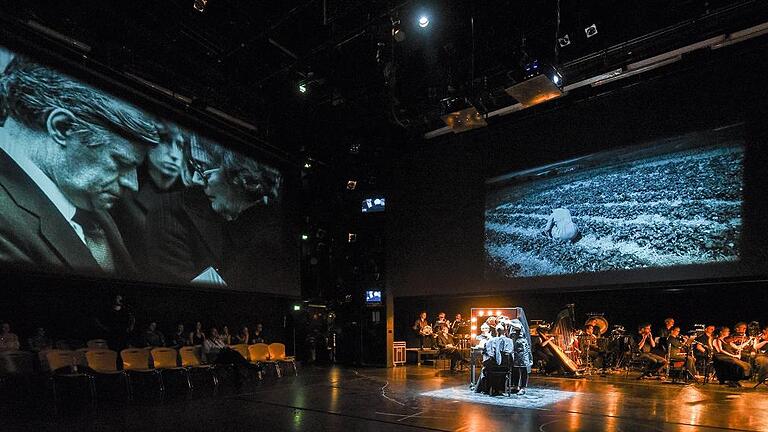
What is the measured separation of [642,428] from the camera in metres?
5.89

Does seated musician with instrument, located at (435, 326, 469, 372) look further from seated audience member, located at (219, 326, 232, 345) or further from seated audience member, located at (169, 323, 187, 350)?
seated audience member, located at (169, 323, 187, 350)

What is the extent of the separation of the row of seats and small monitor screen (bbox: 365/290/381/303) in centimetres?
345

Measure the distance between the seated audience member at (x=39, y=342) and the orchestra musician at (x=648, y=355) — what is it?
1175 cm

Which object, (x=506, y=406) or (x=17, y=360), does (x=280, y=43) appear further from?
(x=506, y=406)

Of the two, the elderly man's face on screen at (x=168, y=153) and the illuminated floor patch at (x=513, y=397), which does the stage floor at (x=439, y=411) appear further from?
the elderly man's face on screen at (x=168, y=153)

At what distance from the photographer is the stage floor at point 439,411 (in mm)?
6059

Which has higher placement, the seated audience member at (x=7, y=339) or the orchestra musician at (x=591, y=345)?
the seated audience member at (x=7, y=339)

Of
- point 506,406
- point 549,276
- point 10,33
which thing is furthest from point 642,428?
point 10,33

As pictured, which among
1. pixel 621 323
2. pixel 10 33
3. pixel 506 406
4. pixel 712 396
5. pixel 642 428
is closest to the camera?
pixel 642 428

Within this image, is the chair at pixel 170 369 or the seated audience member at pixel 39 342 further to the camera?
the chair at pixel 170 369

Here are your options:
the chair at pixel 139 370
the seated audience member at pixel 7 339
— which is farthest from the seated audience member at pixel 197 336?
the seated audience member at pixel 7 339

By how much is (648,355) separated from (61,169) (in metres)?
12.1

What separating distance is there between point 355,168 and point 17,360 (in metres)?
9.46

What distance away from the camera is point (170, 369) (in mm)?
9234
